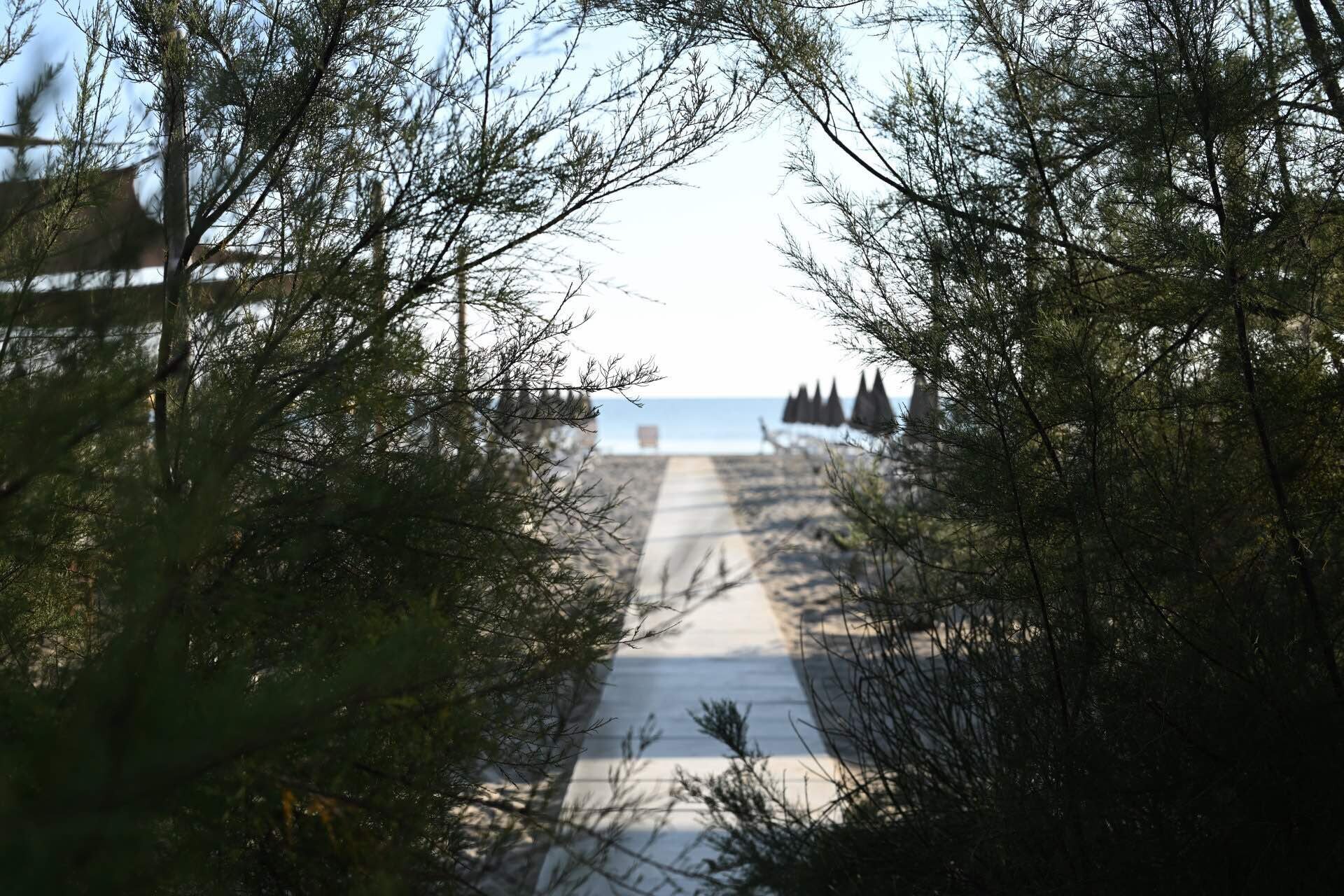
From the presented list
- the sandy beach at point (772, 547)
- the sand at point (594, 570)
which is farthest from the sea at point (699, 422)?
the sand at point (594, 570)

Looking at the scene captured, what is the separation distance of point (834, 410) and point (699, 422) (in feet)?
228

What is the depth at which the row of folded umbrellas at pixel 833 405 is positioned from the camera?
14.2 m

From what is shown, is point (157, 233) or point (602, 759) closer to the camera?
point (157, 233)

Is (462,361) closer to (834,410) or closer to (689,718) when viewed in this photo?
(689,718)

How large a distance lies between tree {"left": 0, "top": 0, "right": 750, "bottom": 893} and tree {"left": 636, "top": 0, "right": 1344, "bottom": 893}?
0.78m

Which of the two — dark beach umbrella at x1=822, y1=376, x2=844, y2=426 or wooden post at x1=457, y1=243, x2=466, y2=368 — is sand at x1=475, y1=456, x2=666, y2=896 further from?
dark beach umbrella at x1=822, y1=376, x2=844, y2=426

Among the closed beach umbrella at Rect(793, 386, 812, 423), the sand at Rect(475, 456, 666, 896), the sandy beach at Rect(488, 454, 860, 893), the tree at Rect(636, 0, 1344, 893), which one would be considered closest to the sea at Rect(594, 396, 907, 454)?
the closed beach umbrella at Rect(793, 386, 812, 423)

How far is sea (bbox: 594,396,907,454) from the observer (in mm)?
64125

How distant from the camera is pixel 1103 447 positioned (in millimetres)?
2863

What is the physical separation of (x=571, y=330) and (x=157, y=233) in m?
1.29

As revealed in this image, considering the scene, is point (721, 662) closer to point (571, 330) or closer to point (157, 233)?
point (571, 330)

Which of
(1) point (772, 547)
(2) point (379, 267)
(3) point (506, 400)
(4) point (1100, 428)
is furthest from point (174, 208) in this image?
(1) point (772, 547)

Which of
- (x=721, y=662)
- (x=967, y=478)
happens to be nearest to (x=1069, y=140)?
(x=967, y=478)

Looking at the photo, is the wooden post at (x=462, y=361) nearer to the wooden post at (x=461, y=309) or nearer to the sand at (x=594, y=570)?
the wooden post at (x=461, y=309)
